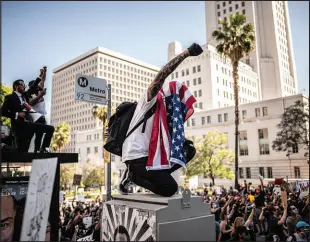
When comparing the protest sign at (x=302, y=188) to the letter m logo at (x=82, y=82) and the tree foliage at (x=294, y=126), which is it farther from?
the tree foliage at (x=294, y=126)

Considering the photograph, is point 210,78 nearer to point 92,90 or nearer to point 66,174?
point 66,174

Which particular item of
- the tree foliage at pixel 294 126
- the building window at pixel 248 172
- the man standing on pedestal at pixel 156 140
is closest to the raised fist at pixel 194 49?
the man standing on pedestal at pixel 156 140

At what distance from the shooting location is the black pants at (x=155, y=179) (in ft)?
10.0

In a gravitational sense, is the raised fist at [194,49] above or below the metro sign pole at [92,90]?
below

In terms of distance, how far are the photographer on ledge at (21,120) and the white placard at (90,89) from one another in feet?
9.59

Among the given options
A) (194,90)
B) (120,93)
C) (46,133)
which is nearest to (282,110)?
(194,90)

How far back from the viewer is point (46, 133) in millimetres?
4207

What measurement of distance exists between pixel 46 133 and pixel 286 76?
9453cm

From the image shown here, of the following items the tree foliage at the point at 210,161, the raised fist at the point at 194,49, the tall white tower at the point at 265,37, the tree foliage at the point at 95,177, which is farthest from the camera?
the tall white tower at the point at 265,37

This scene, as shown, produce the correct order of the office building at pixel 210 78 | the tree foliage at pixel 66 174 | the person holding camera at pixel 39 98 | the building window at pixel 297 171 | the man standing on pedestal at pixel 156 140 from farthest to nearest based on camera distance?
the office building at pixel 210 78, the tree foliage at pixel 66 174, the building window at pixel 297 171, the person holding camera at pixel 39 98, the man standing on pedestal at pixel 156 140

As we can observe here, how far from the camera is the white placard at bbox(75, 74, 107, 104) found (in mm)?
7153

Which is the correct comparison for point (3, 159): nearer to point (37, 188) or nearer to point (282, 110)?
point (37, 188)

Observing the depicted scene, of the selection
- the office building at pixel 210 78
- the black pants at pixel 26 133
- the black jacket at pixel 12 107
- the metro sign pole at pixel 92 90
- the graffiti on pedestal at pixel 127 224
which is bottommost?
the graffiti on pedestal at pixel 127 224

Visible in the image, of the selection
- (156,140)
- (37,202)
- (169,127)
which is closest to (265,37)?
(169,127)
